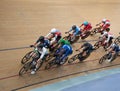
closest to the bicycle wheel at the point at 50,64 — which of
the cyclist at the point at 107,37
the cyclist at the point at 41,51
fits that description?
the cyclist at the point at 41,51

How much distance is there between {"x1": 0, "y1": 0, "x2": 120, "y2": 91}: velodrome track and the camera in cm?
644

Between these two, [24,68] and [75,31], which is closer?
[24,68]

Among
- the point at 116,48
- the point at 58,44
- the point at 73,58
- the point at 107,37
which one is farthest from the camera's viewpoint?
the point at 107,37

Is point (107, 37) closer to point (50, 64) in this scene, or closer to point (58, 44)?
point (58, 44)

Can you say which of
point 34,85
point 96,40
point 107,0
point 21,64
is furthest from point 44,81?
point 107,0

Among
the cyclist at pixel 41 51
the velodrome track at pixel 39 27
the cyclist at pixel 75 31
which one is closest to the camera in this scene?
the cyclist at pixel 41 51

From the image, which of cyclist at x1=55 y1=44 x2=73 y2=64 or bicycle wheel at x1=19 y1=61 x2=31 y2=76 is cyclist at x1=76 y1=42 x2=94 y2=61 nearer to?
cyclist at x1=55 y1=44 x2=73 y2=64

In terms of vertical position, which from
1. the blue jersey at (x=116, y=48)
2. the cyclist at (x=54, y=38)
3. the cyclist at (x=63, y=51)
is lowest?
the blue jersey at (x=116, y=48)

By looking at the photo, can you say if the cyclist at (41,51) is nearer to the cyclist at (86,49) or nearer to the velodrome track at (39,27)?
the velodrome track at (39,27)

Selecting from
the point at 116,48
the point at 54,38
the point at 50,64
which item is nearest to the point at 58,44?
the point at 54,38

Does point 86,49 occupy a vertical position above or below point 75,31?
below

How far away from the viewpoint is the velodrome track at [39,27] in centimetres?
644

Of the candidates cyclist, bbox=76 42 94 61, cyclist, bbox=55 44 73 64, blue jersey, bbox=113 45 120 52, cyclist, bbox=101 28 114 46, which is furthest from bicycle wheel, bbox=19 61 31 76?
cyclist, bbox=101 28 114 46

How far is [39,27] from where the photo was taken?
902 cm
